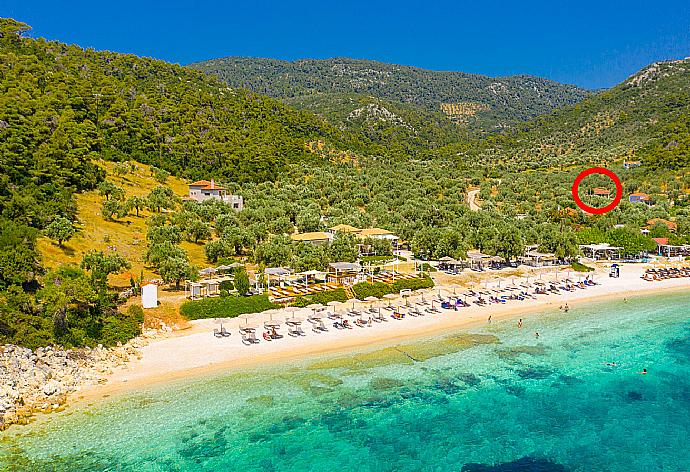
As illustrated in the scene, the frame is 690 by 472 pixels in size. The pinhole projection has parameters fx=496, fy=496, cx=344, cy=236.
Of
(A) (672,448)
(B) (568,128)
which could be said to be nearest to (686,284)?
(A) (672,448)

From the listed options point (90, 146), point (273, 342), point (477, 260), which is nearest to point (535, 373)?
point (273, 342)

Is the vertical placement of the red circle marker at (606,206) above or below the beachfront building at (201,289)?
above

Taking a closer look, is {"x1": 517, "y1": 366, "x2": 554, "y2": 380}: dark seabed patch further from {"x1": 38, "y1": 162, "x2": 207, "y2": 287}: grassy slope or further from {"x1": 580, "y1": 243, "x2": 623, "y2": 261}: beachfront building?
{"x1": 580, "y1": 243, "x2": 623, "y2": 261}: beachfront building

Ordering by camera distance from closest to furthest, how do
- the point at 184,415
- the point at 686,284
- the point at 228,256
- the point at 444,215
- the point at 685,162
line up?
the point at 184,415, the point at 228,256, the point at 686,284, the point at 444,215, the point at 685,162

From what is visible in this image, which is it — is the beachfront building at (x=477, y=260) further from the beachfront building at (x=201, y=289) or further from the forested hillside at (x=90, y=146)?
the forested hillside at (x=90, y=146)

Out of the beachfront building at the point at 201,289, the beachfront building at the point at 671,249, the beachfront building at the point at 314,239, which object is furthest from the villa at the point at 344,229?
the beachfront building at the point at 671,249

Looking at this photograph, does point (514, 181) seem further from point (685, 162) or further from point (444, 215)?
point (444, 215)
